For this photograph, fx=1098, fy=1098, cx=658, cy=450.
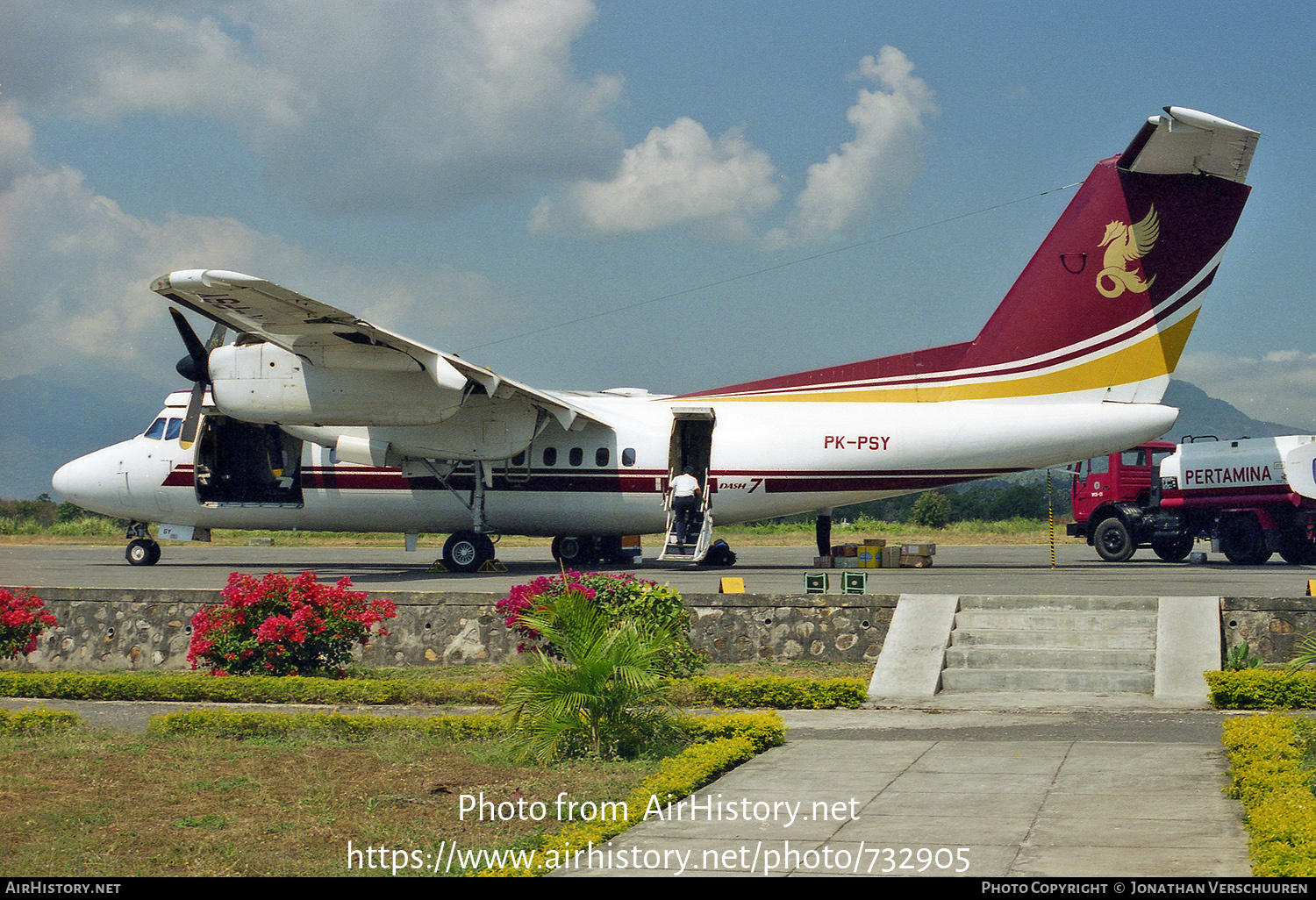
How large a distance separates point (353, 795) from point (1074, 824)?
14.6 feet

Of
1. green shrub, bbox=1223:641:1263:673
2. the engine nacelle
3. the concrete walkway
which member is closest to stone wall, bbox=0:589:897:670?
the concrete walkway

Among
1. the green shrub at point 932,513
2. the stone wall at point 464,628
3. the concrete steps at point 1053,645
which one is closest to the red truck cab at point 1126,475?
the concrete steps at point 1053,645

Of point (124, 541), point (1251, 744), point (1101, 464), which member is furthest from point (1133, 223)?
point (124, 541)

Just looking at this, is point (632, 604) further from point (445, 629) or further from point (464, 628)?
point (445, 629)

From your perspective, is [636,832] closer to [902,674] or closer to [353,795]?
[353,795]

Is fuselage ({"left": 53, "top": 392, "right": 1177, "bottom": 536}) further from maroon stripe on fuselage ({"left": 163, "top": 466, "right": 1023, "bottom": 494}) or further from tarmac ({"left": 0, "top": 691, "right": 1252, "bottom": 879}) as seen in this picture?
tarmac ({"left": 0, "top": 691, "right": 1252, "bottom": 879})

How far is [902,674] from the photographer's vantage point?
11164 millimetres

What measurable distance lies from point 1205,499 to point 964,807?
23.3 m

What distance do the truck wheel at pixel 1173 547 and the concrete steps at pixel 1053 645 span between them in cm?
1709

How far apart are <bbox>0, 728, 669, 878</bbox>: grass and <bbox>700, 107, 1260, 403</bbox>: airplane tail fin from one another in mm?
14645

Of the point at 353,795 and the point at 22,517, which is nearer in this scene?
the point at 353,795

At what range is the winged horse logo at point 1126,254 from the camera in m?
19.9

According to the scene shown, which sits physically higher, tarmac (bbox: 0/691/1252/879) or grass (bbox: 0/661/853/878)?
tarmac (bbox: 0/691/1252/879)

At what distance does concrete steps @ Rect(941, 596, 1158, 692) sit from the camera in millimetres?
11125
